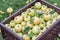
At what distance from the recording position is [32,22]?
277 centimetres

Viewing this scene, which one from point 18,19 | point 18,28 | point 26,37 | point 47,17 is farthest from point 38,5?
point 26,37

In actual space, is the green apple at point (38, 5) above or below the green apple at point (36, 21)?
above

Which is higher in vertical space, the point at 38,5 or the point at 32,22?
the point at 38,5

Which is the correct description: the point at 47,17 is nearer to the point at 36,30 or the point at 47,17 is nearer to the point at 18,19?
the point at 36,30

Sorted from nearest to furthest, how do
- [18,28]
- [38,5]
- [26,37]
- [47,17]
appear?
1. [26,37]
2. [18,28]
3. [47,17]
4. [38,5]

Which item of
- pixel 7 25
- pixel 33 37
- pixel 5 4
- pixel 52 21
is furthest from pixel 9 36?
pixel 5 4

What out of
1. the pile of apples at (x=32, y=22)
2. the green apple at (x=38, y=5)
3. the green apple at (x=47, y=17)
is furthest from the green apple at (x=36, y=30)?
the green apple at (x=38, y=5)

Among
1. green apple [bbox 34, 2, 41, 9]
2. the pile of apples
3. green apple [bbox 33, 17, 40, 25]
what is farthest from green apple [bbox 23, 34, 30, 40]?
green apple [bbox 34, 2, 41, 9]

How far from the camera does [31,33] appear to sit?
2.59 m

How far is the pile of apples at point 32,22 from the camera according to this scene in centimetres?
263

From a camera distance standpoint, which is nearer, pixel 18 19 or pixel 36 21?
pixel 36 21

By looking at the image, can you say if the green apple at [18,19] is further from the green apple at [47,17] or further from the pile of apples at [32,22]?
the green apple at [47,17]

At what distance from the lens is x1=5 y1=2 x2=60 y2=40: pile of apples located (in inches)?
104

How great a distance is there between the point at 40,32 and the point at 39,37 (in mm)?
195
